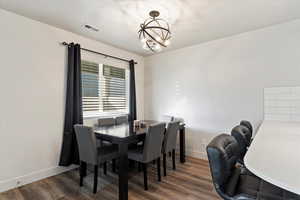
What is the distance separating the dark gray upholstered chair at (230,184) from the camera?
1040 mm

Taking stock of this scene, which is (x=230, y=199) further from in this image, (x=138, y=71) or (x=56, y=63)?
(x=138, y=71)

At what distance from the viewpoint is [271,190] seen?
1087 mm

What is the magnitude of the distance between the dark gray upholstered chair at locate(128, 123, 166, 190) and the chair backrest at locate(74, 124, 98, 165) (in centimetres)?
55

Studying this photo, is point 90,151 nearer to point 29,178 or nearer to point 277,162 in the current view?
point 29,178

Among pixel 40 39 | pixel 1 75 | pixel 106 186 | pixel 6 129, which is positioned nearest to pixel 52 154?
pixel 6 129

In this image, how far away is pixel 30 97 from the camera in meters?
2.46

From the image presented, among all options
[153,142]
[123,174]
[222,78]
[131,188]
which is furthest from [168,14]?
[131,188]

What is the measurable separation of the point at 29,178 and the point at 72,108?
1.22 m

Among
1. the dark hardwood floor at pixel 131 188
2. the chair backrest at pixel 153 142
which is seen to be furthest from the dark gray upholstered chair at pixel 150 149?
the dark hardwood floor at pixel 131 188

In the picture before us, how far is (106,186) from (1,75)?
7.12 ft

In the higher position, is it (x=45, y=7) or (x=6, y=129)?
(x=45, y=7)

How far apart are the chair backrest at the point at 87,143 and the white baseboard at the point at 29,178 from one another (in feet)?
2.89

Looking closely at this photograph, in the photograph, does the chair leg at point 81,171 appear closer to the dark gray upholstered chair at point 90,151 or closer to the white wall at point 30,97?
the dark gray upholstered chair at point 90,151

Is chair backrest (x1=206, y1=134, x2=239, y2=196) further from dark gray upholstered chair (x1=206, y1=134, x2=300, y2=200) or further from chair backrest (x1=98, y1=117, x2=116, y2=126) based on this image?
Answer: chair backrest (x1=98, y1=117, x2=116, y2=126)
